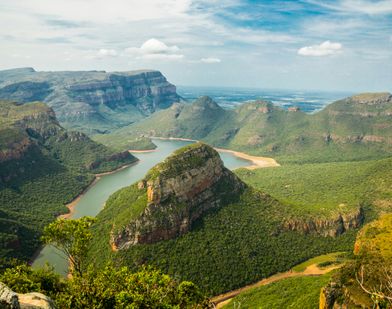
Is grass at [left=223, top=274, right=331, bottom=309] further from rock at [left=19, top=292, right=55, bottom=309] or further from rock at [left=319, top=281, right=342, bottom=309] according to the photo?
rock at [left=19, top=292, right=55, bottom=309]

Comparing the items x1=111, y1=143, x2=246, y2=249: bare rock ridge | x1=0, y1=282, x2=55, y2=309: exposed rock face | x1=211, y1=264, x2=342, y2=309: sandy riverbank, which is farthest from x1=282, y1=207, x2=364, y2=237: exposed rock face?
x1=0, y1=282, x2=55, y2=309: exposed rock face

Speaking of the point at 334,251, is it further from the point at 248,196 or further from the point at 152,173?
the point at 152,173

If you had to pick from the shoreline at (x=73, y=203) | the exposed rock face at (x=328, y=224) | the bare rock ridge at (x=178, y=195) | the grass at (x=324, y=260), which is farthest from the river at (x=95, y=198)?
the exposed rock face at (x=328, y=224)

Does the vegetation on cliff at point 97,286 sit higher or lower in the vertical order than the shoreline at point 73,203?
higher

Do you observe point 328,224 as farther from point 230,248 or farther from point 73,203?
point 73,203

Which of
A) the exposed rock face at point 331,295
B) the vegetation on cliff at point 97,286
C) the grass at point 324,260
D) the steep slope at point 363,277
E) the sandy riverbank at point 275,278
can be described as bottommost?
the sandy riverbank at point 275,278

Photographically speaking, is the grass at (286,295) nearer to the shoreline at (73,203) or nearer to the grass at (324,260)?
the grass at (324,260)
